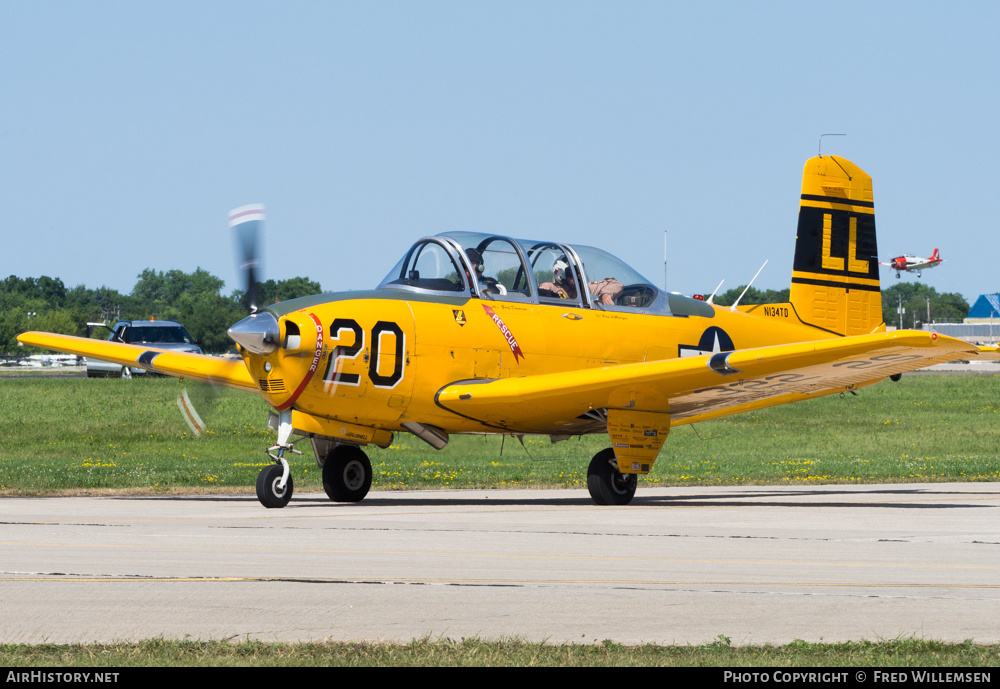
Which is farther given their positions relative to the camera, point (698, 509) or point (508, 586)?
point (698, 509)

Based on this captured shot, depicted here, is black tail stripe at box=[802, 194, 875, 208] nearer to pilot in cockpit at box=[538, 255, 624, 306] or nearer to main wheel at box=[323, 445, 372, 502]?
pilot in cockpit at box=[538, 255, 624, 306]

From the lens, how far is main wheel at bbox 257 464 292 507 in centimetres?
1549

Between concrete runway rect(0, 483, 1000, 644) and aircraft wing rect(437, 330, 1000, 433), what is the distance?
1653 mm

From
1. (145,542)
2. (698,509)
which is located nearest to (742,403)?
(698,509)

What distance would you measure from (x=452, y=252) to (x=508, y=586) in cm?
851

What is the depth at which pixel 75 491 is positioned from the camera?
1964 centimetres

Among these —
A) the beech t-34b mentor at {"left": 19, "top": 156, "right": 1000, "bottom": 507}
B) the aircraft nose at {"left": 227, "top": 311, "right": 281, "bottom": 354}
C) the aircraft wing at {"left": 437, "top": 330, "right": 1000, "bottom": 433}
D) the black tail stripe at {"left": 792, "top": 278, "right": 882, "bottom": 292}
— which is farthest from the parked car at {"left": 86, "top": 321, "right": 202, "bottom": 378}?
the aircraft nose at {"left": 227, "top": 311, "right": 281, "bottom": 354}

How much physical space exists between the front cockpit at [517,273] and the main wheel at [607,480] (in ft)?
7.58

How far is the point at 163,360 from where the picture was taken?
1878 cm

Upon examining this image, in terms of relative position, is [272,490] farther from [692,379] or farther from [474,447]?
[692,379]

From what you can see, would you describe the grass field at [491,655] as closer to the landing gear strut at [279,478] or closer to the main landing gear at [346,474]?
the landing gear strut at [279,478]

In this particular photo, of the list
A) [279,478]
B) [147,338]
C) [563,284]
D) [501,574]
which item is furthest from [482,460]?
[147,338]

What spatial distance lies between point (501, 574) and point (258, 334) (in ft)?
21.8
